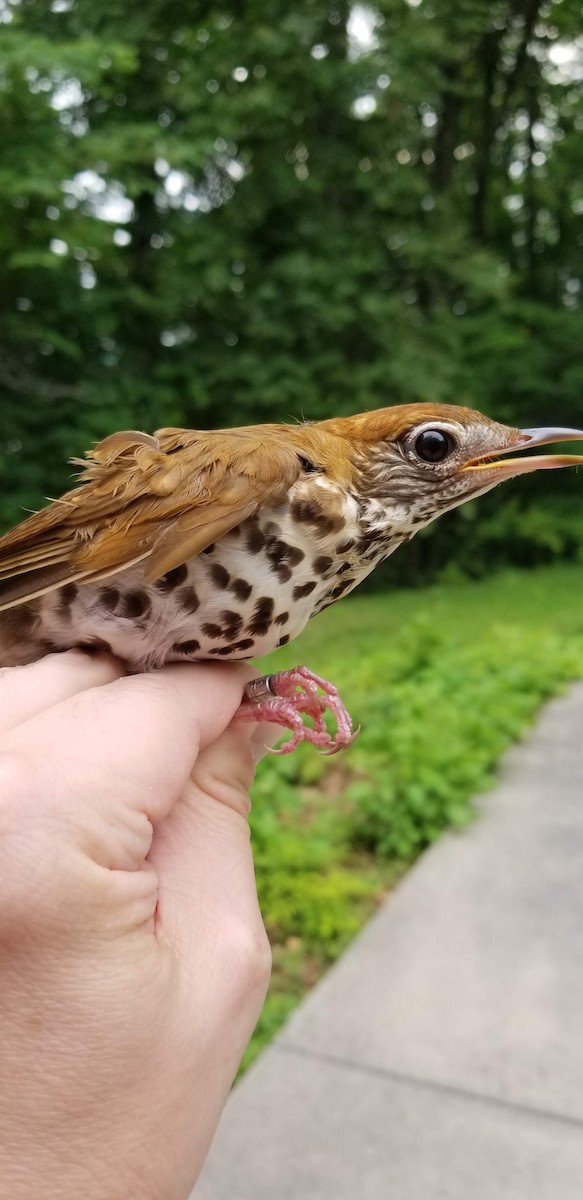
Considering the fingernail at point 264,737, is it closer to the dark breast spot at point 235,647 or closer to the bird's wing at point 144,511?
the dark breast spot at point 235,647

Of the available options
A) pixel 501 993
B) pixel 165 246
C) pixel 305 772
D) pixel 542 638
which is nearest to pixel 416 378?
pixel 165 246

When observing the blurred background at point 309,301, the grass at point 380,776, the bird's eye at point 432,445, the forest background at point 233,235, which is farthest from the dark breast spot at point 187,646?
the forest background at point 233,235

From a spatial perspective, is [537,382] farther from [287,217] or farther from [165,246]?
[165,246]

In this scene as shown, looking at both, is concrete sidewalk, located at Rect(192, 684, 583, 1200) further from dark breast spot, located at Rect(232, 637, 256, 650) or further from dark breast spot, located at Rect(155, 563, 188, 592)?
dark breast spot, located at Rect(155, 563, 188, 592)

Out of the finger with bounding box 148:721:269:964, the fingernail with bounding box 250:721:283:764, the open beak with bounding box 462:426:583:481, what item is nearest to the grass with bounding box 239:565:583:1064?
the fingernail with bounding box 250:721:283:764

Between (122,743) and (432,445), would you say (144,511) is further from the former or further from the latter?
(432,445)

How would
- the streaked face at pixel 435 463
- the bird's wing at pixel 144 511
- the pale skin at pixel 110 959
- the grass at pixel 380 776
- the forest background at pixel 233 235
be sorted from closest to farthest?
the pale skin at pixel 110 959 < the bird's wing at pixel 144 511 < the streaked face at pixel 435 463 < the grass at pixel 380 776 < the forest background at pixel 233 235
